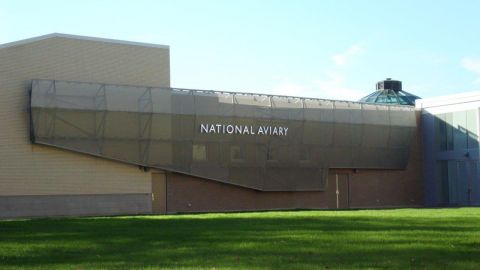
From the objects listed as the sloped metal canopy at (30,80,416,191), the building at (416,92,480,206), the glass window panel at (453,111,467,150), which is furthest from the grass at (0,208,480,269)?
the glass window panel at (453,111,467,150)

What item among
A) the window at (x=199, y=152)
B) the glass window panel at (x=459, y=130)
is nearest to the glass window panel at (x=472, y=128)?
the glass window panel at (x=459, y=130)

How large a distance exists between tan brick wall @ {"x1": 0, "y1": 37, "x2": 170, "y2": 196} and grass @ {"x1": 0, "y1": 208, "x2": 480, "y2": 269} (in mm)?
21603

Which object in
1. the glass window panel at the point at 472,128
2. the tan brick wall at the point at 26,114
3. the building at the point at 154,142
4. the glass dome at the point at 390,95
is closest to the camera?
the tan brick wall at the point at 26,114

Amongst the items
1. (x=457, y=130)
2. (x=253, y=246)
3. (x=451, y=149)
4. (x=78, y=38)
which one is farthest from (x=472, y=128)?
(x=253, y=246)

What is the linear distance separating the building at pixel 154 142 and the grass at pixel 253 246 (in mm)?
21784

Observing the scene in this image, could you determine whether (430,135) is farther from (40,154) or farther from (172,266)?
(172,266)

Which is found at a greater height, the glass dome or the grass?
the glass dome

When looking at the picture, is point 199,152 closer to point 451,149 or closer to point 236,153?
point 236,153

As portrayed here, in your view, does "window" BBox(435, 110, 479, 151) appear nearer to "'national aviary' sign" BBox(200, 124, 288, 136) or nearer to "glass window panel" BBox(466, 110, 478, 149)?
"glass window panel" BBox(466, 110, 478, 149)

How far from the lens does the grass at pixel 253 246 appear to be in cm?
1155

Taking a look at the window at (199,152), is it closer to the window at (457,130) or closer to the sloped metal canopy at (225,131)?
the sloped metal canopy at (225,131)

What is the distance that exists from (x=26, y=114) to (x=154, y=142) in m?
7.77

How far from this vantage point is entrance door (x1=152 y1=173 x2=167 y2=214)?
4394cm

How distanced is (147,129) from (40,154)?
6.52m
